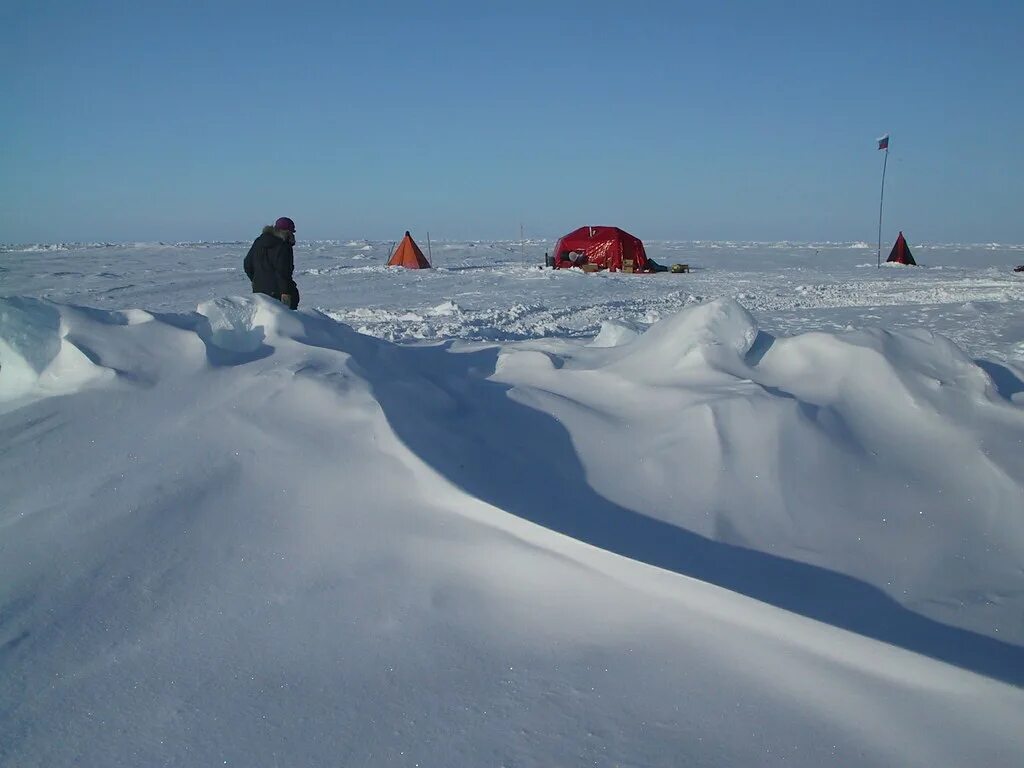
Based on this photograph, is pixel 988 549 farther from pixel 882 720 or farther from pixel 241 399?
pixel 241 399

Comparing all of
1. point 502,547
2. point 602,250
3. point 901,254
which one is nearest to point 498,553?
point 502,547

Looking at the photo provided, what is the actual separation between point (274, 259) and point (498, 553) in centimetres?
478

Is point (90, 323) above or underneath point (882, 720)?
above

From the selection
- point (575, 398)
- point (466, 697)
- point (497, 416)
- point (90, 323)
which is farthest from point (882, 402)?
point (90, 323)

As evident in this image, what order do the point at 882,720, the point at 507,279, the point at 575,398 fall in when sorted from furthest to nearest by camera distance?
the point at 507,279 < the point at 575,398 < the point at 882,720

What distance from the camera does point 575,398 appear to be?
10.3 ft

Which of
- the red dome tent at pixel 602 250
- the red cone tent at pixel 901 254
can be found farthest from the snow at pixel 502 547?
the red cone tent at pixel 901 254

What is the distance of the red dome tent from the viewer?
66.0 feet

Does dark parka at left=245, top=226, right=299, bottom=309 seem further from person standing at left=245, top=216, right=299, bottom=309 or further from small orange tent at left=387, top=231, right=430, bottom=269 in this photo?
small orange tent at left=387, top=231, right=430, bottom=269

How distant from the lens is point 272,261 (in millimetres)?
6070

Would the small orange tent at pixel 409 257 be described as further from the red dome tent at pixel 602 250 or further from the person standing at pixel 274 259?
the person standing at pixel 274 259

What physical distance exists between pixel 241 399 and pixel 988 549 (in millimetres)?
2527

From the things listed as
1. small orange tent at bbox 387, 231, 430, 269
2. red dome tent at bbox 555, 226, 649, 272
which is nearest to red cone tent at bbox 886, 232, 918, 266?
red dome tent at bbox 555, 226, 649, 272

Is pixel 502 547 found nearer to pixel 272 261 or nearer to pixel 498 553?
pixel 498 553
